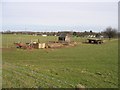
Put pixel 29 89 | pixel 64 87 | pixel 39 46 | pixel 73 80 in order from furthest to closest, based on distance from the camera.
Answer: pixel 39 46
pixel 73 80
pixel 64 87
pixel 29 89

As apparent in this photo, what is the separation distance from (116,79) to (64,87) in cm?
442

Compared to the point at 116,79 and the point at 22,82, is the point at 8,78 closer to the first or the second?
the point at 22,82

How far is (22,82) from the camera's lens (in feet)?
34.7

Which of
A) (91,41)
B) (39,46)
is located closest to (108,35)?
(91,41)

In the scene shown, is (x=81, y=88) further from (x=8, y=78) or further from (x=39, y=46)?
(x=39, y=46)

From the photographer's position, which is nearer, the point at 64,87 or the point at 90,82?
the point at 64,87

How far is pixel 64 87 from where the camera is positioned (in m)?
9.98

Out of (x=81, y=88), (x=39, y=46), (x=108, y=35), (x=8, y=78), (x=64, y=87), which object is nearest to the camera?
(x=81, y=88)

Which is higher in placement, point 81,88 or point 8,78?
point 81,88

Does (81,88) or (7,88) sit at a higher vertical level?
(81,88)

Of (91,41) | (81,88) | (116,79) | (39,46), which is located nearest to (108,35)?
(91,41)

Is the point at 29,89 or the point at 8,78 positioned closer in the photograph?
the point at 29,89

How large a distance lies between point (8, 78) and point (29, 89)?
9.56ft

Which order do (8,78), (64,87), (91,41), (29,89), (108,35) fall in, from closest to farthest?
(29,89), (64,87), (8,78), (91,41), (108,35)
